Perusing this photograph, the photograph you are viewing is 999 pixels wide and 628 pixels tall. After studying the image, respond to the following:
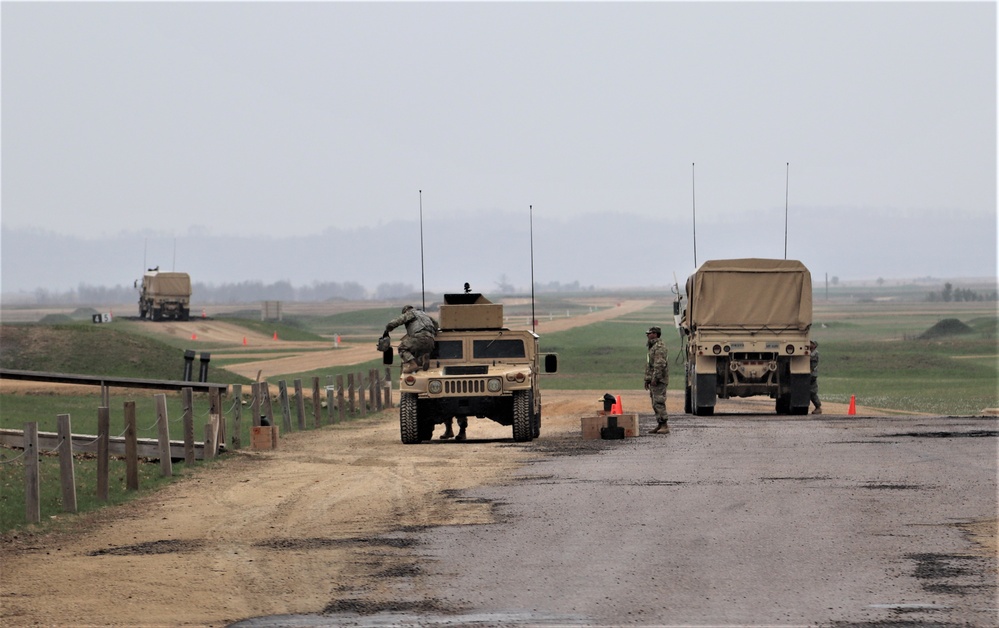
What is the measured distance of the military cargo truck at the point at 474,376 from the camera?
78.7 ft

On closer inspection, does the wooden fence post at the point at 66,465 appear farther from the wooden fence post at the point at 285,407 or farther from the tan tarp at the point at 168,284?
the tan tarp at the point at 168,284

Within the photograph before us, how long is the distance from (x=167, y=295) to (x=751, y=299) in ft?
193

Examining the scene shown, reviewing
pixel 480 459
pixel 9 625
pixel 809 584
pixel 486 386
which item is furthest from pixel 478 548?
pixel 486 386

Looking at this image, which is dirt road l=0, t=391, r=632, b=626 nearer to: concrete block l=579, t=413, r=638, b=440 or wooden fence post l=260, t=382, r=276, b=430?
wooden fence post l=260, t=382, r=276, b=430

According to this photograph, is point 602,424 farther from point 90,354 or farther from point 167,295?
point 167,295

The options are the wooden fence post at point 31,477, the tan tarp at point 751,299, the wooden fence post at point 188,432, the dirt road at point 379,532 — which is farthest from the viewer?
the tan tarp at point 751,299

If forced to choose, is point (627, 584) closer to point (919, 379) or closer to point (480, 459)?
point (480, 459)

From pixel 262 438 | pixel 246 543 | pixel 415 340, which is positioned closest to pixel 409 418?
pixel 415 340

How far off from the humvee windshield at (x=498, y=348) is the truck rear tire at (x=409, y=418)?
59.4 inches

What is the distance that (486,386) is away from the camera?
24.0 meters

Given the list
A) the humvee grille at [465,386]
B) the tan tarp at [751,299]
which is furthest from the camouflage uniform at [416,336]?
A: the tan tarp at [751,299]

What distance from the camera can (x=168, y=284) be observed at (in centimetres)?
8512

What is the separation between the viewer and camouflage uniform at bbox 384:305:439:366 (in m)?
24.4

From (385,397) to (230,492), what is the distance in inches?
853
